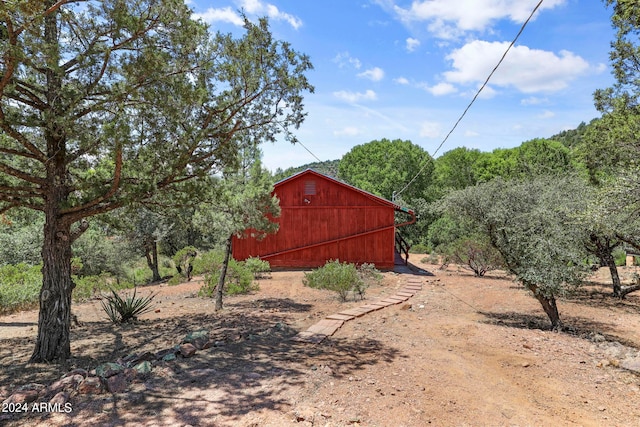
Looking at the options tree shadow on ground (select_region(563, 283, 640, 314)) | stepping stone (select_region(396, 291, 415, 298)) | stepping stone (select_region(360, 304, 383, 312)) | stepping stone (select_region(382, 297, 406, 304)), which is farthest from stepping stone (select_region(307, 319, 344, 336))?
tree shadow on ground (select_region(563, 283, 640, 314))

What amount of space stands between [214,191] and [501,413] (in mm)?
5565

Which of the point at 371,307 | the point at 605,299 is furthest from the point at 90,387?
the point at 605,299

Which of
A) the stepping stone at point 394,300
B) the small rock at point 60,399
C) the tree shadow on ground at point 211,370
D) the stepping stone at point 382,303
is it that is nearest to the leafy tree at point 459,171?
the stepping stone at point 394,300

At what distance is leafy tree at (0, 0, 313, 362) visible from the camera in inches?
193

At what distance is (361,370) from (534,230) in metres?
5.74

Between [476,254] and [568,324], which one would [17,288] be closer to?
[568,324]

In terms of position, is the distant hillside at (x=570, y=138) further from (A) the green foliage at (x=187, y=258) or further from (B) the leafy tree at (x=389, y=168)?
(A) the green foliage at (x=187, y=258)

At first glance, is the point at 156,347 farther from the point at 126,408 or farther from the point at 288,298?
the point at 288,298

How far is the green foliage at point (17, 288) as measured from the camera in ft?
34.0

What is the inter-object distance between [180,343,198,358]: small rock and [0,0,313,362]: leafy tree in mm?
2085

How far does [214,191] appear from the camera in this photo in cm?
684

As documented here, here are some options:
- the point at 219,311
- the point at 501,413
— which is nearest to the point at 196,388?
the point at 501,413

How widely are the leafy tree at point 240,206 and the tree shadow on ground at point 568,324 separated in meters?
6.20

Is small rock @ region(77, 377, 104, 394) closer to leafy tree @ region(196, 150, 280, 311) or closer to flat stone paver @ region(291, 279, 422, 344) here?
flat stone paver @ region(291, 279, 422, 344)
